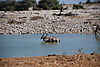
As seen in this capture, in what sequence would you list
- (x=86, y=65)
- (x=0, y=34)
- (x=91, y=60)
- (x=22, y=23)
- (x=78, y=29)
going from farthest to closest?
1. (x=22, y=23)
2. (x=78, y=29)
3. (x=0, y=34)
4. (x=91, y=60)
5. (x=86, y=65)

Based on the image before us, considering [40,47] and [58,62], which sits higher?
[58,62]

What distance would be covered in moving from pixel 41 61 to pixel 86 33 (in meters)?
14.2

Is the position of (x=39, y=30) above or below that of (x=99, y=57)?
below

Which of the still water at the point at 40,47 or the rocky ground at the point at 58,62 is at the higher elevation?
the rocky ground at the point at 58,62

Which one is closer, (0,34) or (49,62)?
(49,62)

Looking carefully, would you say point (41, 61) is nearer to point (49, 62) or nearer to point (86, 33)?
point (49, 62)

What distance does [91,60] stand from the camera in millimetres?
10594

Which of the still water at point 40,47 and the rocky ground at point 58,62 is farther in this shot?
the still water at point 40,47

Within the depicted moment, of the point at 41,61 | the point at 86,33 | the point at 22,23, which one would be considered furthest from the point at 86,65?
the point at 22,23

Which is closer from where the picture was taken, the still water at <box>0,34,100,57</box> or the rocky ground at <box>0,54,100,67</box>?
the rocky ground at <box>0,54,100,67</box>

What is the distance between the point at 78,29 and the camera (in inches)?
987

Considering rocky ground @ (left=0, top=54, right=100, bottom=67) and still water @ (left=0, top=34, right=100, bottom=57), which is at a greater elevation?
rocky ground @ (left=0, top=54, right=100, bottom=67)

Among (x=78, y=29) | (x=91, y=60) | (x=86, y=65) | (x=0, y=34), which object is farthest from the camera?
(x=78, y=29)

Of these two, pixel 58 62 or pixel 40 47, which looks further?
pixel 40 47
